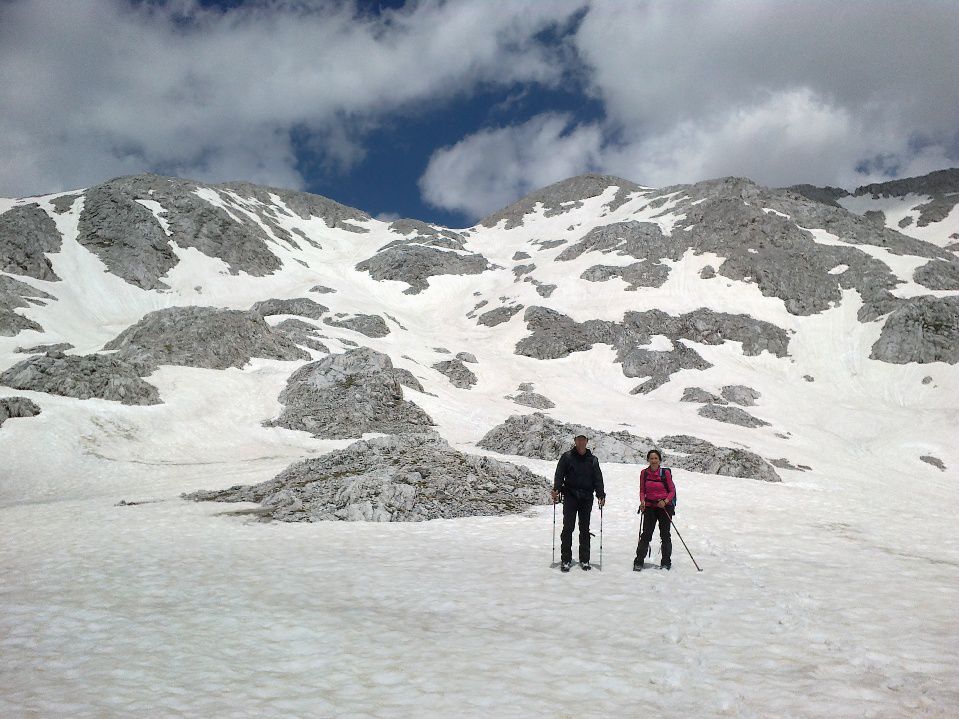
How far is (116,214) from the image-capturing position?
348 ft

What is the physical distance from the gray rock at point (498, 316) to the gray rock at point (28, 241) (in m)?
70.8

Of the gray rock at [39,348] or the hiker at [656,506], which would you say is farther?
the gray rock at [39,348]

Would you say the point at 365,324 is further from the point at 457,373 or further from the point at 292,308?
the point at 457,373

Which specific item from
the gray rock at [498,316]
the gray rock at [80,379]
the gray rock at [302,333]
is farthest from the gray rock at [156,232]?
the gray rock at [80,379]

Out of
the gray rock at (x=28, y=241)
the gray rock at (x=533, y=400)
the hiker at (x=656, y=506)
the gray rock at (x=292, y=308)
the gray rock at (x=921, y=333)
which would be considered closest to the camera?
the hiker at (x=656, y=506)

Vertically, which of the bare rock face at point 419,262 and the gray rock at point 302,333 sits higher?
the bare rock face at point 419,262

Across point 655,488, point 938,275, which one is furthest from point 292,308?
point 938,275

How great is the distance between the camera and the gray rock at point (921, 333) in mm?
73562

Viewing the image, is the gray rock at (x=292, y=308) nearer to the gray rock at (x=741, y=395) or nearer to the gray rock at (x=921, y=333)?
the gray rock at (x=741, y=395)

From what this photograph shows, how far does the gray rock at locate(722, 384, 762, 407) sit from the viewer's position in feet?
227

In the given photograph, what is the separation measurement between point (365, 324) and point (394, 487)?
232 ft

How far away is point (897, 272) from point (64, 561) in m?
115

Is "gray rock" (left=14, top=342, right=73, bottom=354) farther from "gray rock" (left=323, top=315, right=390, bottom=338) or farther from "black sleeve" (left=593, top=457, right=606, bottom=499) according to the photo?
"black sleeve" (left=593, top=457, right=606, bottom=499)

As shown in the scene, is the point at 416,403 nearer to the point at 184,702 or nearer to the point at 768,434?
the point at 768,434
